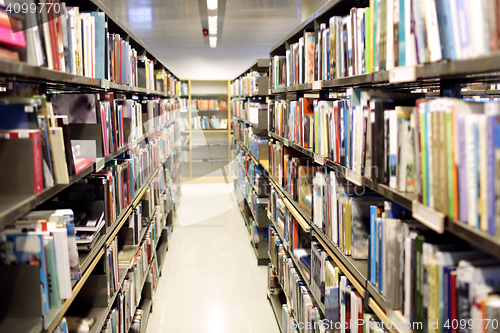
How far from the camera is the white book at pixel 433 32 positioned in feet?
3.07

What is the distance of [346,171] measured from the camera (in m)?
1.50

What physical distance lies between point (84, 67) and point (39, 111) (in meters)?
0.62

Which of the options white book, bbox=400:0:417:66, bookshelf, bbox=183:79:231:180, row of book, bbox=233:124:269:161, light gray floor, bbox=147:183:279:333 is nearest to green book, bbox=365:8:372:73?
white book, bbox=400:0:417:66

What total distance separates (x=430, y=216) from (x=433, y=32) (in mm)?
473

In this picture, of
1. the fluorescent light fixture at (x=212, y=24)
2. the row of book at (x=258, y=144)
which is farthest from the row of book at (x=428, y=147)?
the fluorescent light fixture at (x=212, y=24)

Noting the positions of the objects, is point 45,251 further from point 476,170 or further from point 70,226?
point 476,170

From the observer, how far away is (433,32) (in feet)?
3.08

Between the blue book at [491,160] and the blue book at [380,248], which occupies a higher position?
the blue book at [491,160]

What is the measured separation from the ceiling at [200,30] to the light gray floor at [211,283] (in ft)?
10.1

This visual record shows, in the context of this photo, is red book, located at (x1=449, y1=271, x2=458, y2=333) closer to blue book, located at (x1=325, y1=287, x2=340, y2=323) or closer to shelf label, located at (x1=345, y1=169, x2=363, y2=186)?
shelf label, located at (x1=345, y1=169, x2=363, y2=186)

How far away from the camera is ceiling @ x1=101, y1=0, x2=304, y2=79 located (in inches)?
190

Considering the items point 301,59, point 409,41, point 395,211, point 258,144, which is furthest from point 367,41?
point 258,144

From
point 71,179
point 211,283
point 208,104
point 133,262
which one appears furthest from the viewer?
point 208,104

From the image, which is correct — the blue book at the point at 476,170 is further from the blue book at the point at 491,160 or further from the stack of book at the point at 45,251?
the stack of book at the point at 45,251
